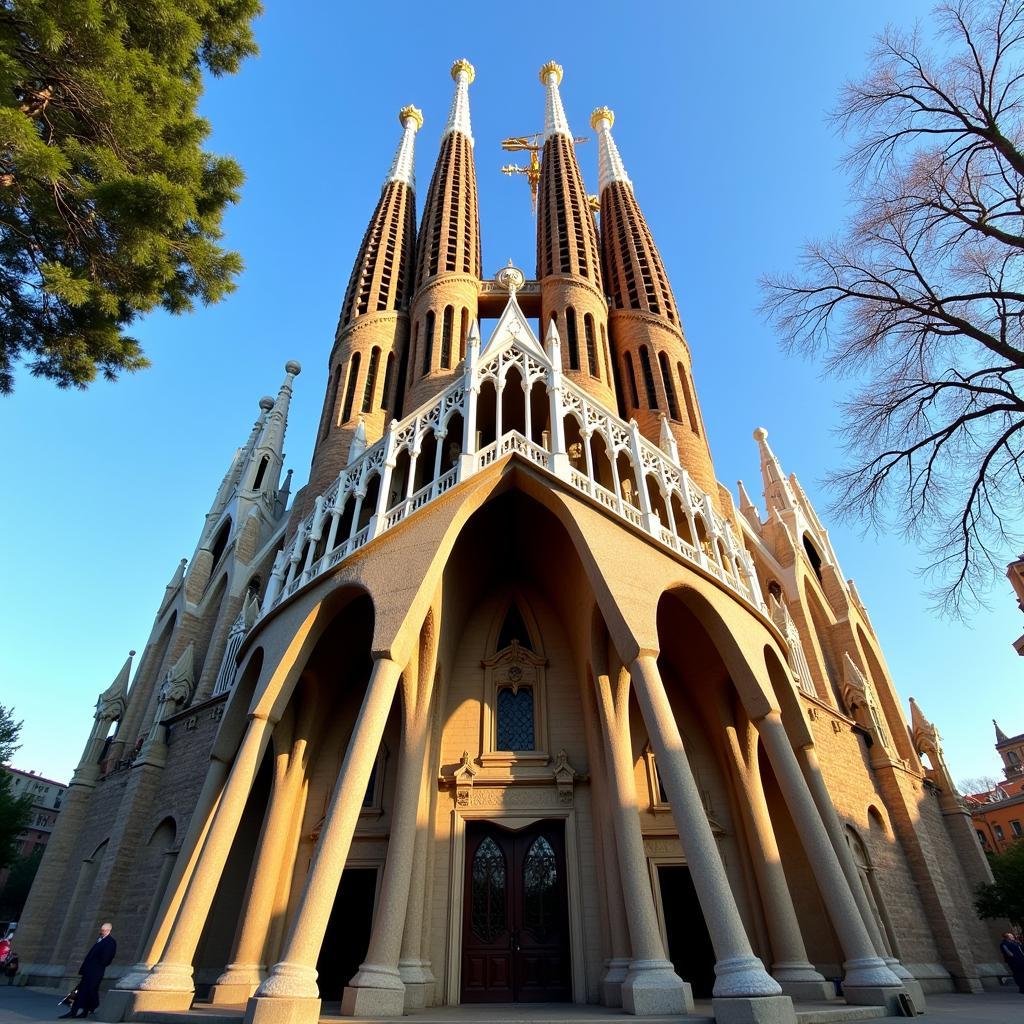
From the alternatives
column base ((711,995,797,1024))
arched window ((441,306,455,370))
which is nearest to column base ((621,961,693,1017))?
column base ((711,995,797,1024))

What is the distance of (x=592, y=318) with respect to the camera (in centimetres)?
2386

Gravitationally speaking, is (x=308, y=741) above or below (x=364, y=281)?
below

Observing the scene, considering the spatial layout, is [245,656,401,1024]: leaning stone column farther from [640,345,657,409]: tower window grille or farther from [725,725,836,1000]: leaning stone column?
[640,345,657,409]: tower window grille

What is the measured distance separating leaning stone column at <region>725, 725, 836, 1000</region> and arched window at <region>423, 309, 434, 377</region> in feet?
50.4

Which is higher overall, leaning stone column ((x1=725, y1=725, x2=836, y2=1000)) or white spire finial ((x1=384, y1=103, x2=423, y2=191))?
white spire finial ((x1=384, y1=103, x2=423, y2=191))

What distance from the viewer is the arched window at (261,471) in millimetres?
23766

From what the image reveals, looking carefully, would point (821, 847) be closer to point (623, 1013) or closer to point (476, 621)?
point (623, 1013)

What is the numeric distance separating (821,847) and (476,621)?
8.35 metres

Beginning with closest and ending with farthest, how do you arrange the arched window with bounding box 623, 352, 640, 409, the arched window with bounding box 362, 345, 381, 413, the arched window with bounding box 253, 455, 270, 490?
1. the arched window with bounding box 362, 345, 381, 413
2. the arched window with bounding box 623, 352, 640, 409
3. the arched window with bounding box 253, 455, 270, 490

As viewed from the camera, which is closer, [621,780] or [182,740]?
[621,780]

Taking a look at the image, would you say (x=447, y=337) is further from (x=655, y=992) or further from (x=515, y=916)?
(x=655, y=992)

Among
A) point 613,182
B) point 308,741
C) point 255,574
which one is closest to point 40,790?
point 255,574

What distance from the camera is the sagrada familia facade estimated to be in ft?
31.9

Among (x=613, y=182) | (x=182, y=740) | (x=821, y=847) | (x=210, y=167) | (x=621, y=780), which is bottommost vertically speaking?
(x=821, y=847)
